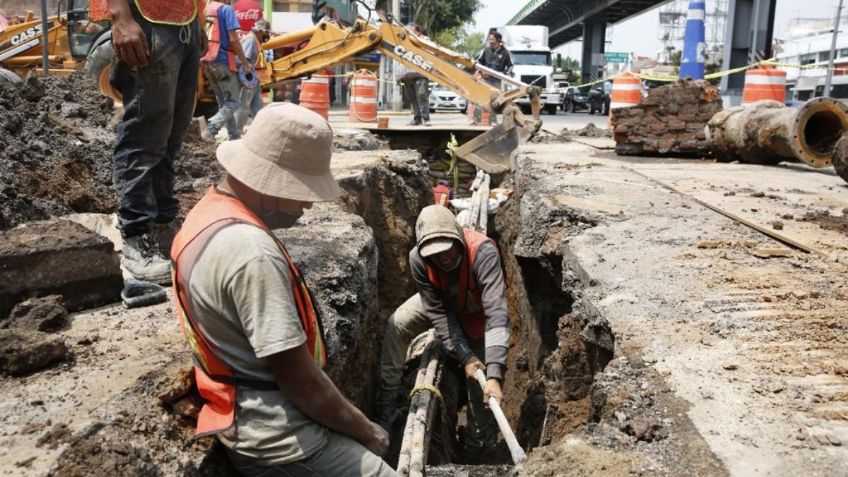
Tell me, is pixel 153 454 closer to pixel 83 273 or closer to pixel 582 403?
pixel 83 273

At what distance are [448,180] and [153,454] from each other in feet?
36.1

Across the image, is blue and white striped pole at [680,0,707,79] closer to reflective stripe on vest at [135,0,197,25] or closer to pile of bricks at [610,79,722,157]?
pile of bricks at [610,79,722,157]

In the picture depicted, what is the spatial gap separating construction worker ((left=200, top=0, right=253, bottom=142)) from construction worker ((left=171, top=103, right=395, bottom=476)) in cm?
525

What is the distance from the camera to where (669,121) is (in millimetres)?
9195

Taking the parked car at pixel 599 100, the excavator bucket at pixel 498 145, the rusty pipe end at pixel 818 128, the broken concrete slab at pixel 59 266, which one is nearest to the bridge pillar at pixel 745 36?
the excavator bucket at pixel 498 145

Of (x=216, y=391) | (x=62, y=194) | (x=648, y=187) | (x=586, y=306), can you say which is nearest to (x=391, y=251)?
(x=648, y=187)

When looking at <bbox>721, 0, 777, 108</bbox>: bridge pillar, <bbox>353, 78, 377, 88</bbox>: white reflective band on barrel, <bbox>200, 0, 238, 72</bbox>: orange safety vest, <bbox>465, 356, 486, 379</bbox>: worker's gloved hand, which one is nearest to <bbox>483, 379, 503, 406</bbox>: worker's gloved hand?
<bbox>465, 356, 486, 379</bbox>: worker's gloved hand

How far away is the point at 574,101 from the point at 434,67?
70.5ft

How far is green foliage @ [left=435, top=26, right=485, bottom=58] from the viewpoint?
4757cm

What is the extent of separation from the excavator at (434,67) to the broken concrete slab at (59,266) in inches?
275

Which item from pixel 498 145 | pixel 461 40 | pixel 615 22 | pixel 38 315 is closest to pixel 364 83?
pixel 498 145

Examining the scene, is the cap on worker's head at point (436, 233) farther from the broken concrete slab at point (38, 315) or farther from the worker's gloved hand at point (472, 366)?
the broken concrete slab at point (38, 315)

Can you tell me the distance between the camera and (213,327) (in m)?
2.24

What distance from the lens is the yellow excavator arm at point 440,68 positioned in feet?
32.5
